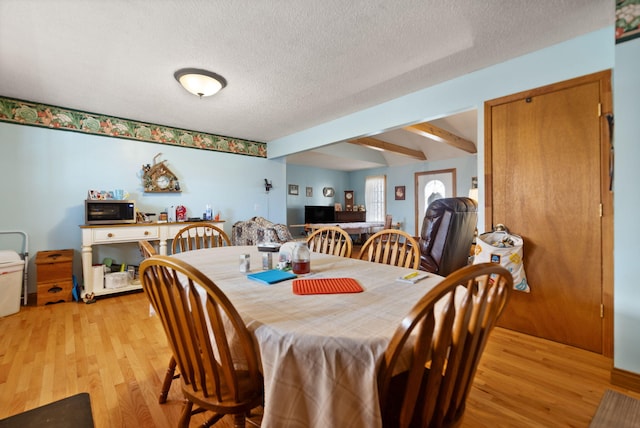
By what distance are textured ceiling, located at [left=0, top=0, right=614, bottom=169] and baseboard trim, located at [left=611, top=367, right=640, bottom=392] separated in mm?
2216

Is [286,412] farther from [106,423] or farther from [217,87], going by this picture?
[217,87]

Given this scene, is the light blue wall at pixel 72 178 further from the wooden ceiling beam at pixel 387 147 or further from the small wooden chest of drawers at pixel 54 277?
the wooden ceiling beam at pixel 387 147

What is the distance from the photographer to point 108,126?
3648mm

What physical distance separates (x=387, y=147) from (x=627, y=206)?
469 centimetres

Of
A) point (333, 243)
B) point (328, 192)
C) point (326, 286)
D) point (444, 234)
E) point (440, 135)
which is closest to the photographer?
point (326, 286)

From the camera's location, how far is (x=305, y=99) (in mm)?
3170

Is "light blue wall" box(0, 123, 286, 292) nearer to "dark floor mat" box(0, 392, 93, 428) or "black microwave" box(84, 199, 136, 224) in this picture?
"black microwave" box(84, 199, 136, 224)

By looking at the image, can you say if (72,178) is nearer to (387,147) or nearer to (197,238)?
(197,238)

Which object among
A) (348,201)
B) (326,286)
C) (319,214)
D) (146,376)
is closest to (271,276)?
(326,286)

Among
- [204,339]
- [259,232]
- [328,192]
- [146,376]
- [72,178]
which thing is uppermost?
[328,192]

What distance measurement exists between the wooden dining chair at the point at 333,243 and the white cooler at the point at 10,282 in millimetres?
3010

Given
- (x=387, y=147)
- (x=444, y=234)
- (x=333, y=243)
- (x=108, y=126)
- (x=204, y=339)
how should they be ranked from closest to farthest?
(x=204, y=339) < (x=333, y=243) < (x=444, y=234) < (x=108, y=126) < (x=387, y=147)

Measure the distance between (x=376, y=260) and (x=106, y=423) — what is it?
66.9 inches

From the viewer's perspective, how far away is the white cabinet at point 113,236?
316 cm
